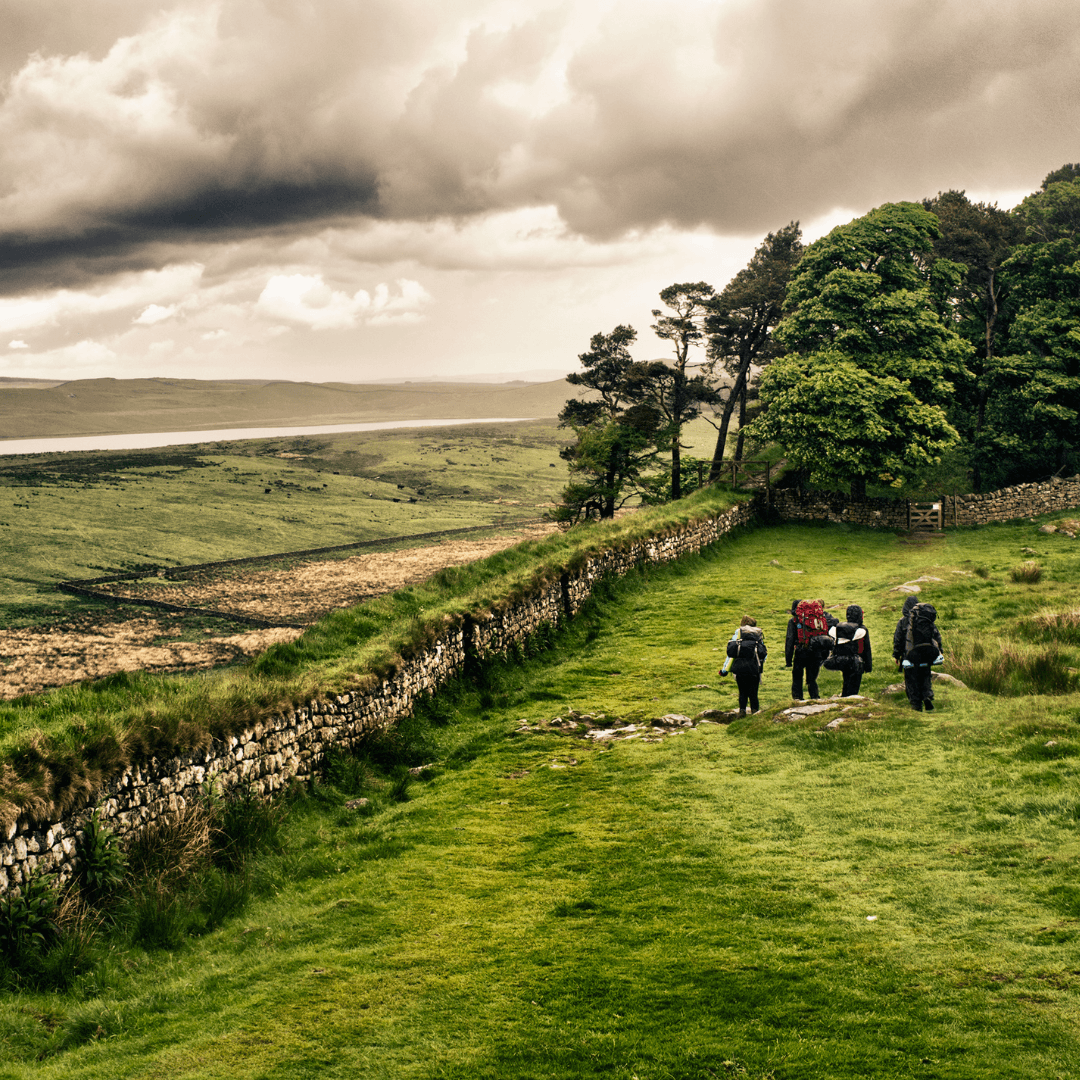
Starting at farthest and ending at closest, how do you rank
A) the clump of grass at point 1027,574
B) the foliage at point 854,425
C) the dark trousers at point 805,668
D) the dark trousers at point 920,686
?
the foliage at point 854,425
the clump of grass at point 1027,574
the dark trousers at point 805,668
the dark trousers at point 920,686

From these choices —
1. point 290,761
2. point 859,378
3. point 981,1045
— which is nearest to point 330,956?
point 290,761

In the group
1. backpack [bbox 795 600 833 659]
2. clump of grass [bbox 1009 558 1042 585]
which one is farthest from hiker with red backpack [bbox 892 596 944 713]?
clump of grass [bbox 1009 558 1042 585]

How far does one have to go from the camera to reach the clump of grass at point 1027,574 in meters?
23.0

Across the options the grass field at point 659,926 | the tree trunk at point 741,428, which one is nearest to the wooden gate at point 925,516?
the tree trunk at point 741,428

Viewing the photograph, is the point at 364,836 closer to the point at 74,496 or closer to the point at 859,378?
the point at 859,378

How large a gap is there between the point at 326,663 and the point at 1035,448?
125 ft

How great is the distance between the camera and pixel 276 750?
12.4m

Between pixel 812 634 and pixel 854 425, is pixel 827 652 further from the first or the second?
pixel 854 425

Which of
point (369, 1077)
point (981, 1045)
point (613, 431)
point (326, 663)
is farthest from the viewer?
point (613, 431)

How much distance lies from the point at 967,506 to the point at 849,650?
26.8 metres

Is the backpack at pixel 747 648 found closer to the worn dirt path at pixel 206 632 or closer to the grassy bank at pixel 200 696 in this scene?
the grassy bank at pixel 200 696

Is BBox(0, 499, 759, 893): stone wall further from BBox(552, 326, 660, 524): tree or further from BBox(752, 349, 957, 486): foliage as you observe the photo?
BBox(552, 326, 660, 524): tree

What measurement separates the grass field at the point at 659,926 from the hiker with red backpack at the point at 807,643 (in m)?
1.31

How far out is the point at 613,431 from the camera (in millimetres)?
45438
